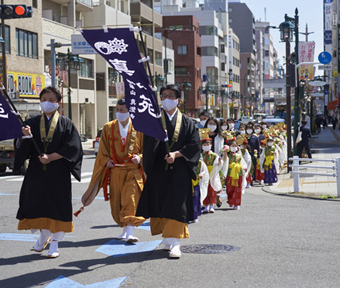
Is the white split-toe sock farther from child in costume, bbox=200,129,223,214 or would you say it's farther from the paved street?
child in costume, bbox=200,129,223,214

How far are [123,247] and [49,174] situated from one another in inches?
55.2

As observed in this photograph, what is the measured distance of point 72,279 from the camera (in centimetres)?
622

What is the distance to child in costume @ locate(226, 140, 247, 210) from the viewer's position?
11719mm

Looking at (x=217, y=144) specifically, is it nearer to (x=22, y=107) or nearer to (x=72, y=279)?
(x=72, y=279)

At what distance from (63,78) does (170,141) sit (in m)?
31.5

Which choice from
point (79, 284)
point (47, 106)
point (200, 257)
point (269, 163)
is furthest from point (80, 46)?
point (79, 284)

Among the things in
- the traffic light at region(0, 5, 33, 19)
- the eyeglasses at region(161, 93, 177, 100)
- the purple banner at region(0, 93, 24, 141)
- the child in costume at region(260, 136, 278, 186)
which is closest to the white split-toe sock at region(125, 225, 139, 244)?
the eyeglasses at region(161, 93, 177, 100)

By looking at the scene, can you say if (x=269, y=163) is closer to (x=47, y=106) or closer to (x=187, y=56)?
(x=47, y=106)

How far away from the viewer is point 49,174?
734cm

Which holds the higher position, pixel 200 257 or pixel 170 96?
pixel 170 96

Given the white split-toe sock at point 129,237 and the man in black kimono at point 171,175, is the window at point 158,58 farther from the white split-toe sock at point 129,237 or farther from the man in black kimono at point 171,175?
the man in black kimono at point 171,175

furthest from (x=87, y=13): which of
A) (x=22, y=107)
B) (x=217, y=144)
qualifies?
(x=217, y=144)

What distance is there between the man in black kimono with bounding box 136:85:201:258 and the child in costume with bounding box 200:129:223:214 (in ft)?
11.2

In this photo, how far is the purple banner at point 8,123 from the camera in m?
7.10
